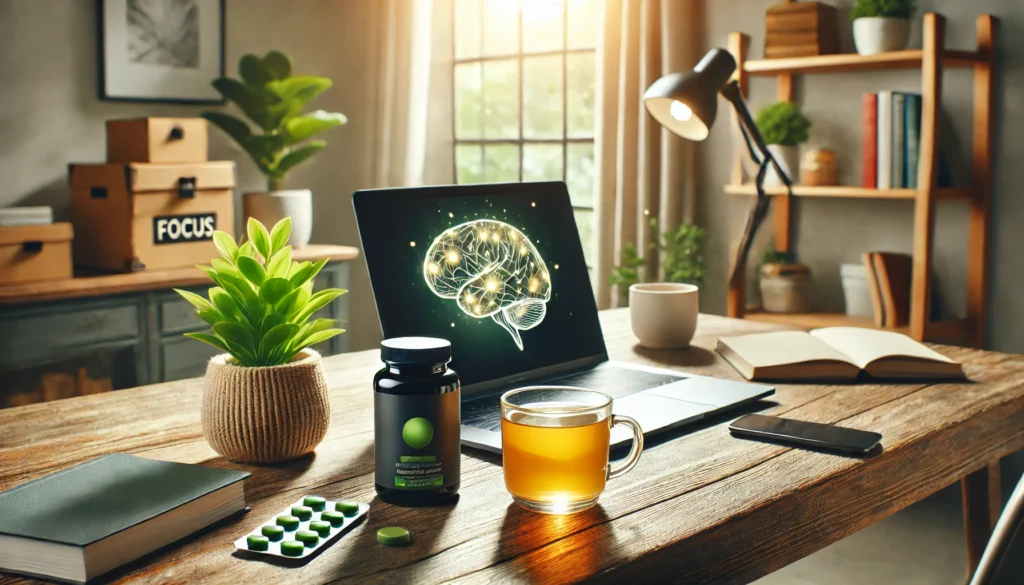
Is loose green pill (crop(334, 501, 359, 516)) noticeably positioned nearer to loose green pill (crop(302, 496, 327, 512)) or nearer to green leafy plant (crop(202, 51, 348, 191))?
loose green pill (crop(302, 496, 327, 512))

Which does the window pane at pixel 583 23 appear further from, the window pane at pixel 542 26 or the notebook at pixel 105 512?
the notebook at pixel 105 512

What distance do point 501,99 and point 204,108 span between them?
121cm

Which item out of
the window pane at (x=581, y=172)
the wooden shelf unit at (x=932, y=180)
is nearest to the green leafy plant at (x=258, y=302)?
the wooden shelf unit at (x=932, y=180)

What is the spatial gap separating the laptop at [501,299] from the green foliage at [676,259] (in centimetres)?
157

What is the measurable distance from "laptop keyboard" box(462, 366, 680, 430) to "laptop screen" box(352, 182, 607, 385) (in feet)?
0.12

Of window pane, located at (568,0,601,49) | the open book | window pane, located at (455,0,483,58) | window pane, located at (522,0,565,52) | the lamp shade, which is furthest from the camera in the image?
window pane, located at (455,0,483,58)

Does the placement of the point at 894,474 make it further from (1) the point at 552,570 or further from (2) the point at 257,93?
(2) the point at 257,93

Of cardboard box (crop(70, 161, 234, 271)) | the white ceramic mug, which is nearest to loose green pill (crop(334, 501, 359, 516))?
the white ceramic mug

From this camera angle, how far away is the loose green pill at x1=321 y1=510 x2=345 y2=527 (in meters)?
0.79

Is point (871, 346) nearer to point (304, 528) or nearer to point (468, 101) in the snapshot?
point (304, 528)

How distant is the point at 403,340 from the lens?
2.84 feet

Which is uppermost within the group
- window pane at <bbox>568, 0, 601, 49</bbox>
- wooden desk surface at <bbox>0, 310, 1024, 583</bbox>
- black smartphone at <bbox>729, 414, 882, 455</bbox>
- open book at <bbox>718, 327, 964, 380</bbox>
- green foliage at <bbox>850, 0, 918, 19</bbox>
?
window pane at <bbox>568, 0, 601, 49</bbox>

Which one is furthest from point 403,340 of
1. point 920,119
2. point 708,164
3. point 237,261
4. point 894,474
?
point 708,164

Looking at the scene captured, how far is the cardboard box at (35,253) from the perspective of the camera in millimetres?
2574
